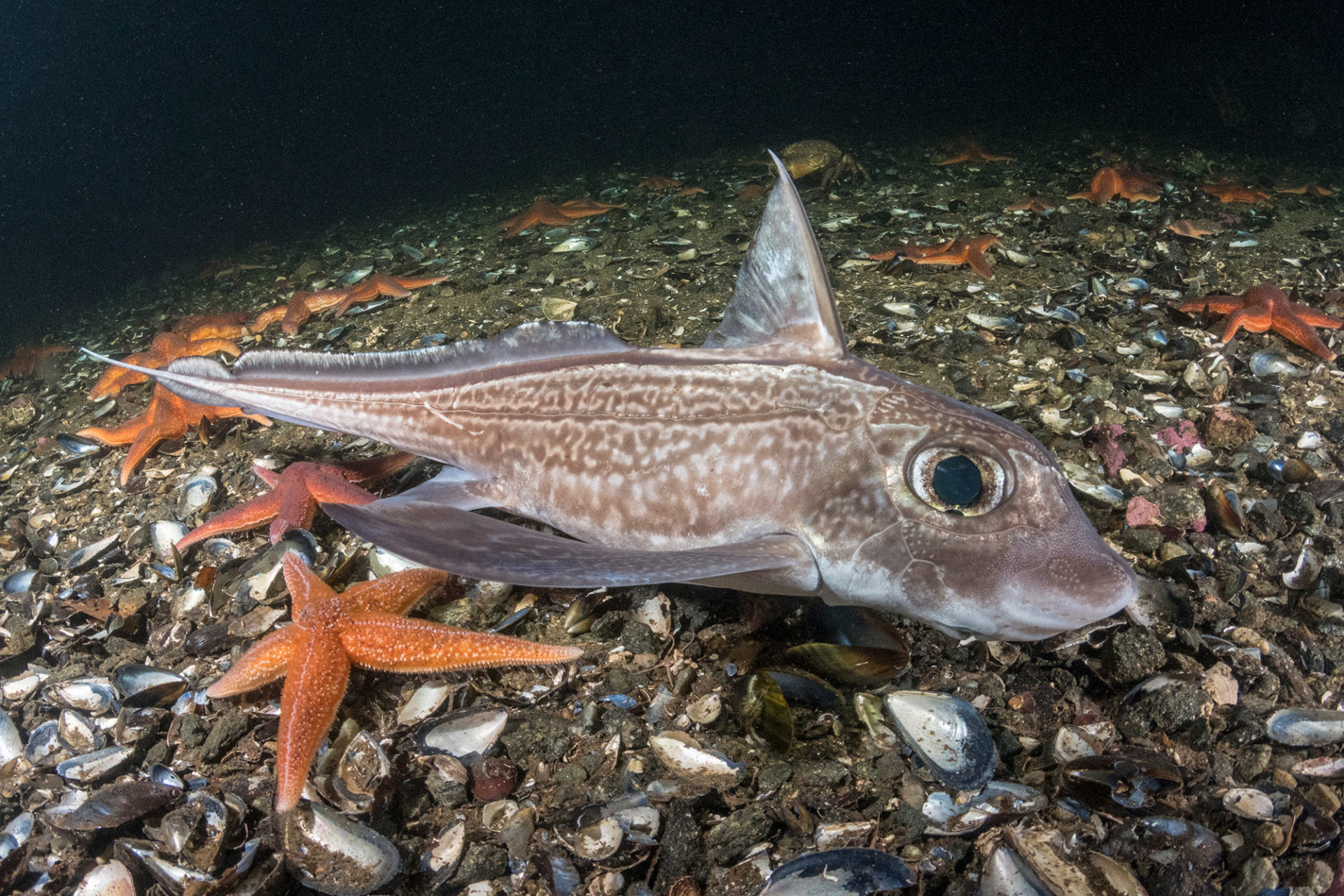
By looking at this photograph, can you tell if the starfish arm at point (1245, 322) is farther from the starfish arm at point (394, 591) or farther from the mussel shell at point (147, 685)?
the mussel shell at point (147, 685)

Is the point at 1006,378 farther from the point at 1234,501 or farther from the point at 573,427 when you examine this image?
the point at 573,427

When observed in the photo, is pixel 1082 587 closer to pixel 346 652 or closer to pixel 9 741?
pixel 346 652

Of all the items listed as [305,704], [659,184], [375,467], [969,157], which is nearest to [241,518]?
[375,467]

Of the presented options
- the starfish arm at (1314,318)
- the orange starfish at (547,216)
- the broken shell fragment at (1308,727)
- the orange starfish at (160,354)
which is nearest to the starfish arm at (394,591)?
the broken shell fragment at (1308,727)

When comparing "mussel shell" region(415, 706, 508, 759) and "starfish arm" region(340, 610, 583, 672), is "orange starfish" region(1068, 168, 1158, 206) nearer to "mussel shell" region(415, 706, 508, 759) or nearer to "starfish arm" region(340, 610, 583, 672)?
"starfish arm" region(340, 610, 583, 672)

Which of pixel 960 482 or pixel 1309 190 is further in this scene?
pixel 1309 190

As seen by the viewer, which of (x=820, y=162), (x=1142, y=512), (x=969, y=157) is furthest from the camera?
(x=969, y=157)
